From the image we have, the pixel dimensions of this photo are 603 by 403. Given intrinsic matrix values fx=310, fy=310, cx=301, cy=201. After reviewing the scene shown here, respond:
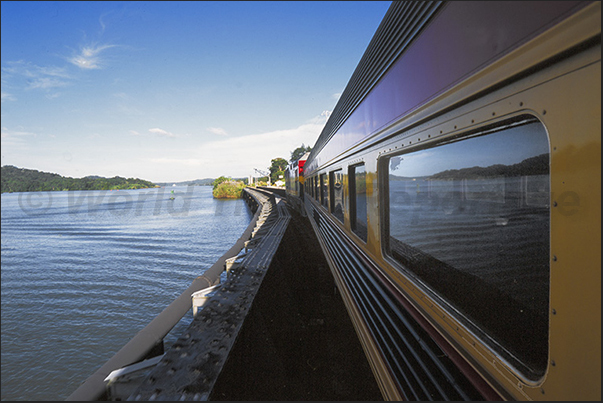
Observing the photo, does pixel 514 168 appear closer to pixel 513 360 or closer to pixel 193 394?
pixel 513 360

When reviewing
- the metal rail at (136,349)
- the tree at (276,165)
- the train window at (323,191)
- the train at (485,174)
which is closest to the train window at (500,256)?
the train at (485,174)

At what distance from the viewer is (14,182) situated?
48.4m

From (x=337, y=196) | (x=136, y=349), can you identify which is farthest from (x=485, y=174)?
(x=136, y=349)

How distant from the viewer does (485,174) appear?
352cm

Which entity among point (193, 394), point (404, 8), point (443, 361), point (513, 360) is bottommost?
point (193, 394)

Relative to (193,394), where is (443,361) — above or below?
above

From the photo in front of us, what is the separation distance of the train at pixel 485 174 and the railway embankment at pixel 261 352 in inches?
21.0

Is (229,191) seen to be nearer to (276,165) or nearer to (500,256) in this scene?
(276,165)

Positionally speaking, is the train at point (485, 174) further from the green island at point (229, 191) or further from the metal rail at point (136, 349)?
the green island at point (229, 191)

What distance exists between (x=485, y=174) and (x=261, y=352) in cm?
315

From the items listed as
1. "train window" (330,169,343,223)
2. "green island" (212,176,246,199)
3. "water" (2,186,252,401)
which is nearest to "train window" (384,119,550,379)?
"train window" (330,169,343,223)

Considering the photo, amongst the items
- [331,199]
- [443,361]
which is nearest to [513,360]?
[443,361]

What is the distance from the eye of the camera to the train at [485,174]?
0.75 m

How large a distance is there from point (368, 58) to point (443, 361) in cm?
239
